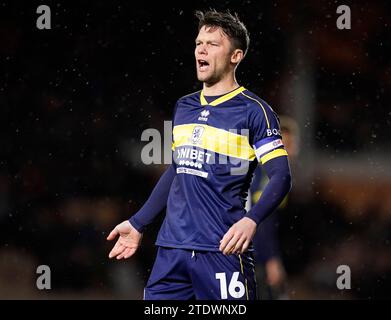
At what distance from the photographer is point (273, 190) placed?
12.0 ft

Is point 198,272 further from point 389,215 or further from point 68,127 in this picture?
point 389,215

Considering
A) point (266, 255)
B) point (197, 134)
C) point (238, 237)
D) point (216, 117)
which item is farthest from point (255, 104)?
point (266, 255)

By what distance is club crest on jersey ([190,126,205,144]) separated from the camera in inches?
151

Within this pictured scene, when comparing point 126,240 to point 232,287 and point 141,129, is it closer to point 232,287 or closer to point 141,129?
point 232,287

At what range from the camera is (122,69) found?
804 centimetres

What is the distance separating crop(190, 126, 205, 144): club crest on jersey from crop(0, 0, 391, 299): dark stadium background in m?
3.54

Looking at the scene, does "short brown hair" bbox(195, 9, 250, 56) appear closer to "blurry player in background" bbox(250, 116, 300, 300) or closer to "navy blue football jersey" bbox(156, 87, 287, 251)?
"navy blue football jersey" bbox(156, 87, 287, 251)

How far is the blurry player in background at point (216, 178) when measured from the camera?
3.72 metres

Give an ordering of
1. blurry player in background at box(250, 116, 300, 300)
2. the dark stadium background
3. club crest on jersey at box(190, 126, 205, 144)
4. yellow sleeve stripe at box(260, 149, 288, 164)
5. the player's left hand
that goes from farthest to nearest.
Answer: the dark stadium background
blurry player in background at box(250, 116, 300, 300)
club crest on jersey at box(190, 126, 205, 144)
yellow sleeve stripe at box(260, 149, 288, 164)
the player's left hand

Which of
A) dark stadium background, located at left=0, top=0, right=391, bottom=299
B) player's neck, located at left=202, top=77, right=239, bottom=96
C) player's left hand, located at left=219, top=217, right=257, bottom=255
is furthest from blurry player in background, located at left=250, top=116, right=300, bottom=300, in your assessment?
dark stadium background, located at left=0, top=0, right=391, bottom=299

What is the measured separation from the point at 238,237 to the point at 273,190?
0.92 feet

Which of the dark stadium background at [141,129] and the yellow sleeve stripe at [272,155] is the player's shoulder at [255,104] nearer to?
the yellow sleeve stripe at [272,155]

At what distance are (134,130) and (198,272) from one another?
4.00 metres

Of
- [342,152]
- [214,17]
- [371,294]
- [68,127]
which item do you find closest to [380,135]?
[342,152]
